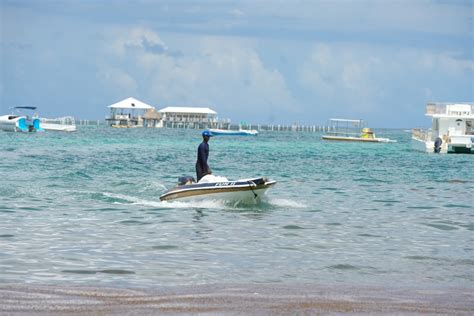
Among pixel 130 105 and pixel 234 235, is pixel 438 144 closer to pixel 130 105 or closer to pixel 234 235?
pixel 234 235

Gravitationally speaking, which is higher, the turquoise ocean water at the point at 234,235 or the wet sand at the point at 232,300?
the wet sand at the point at 232,300

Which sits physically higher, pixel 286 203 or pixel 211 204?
pixel 211 204

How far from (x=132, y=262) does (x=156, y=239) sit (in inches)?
118

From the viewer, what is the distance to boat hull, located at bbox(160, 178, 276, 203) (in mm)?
21562

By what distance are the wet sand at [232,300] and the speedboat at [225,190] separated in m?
10.3

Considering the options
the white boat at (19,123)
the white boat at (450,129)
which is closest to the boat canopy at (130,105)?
the white boat at (19,123)

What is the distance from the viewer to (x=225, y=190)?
2155 cm

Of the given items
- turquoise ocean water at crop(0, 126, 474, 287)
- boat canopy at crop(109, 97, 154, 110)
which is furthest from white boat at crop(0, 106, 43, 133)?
turquoise ocean water at crop(0, 126, 474, 287)

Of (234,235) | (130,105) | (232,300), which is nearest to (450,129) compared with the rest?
(234,235)

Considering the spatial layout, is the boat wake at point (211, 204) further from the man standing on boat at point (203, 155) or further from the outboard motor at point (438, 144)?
the outboard motor at point (438, 144)

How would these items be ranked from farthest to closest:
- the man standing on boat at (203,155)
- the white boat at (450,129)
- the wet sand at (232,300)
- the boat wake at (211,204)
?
the white boat at (450,129) < the boat wake at (211,204) < the man standing on boat at (203,155) < the wet sand at (232,300)

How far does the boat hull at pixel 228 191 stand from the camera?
2156 cm

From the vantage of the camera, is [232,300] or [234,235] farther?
[234,235]

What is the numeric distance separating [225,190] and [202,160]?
95cm
